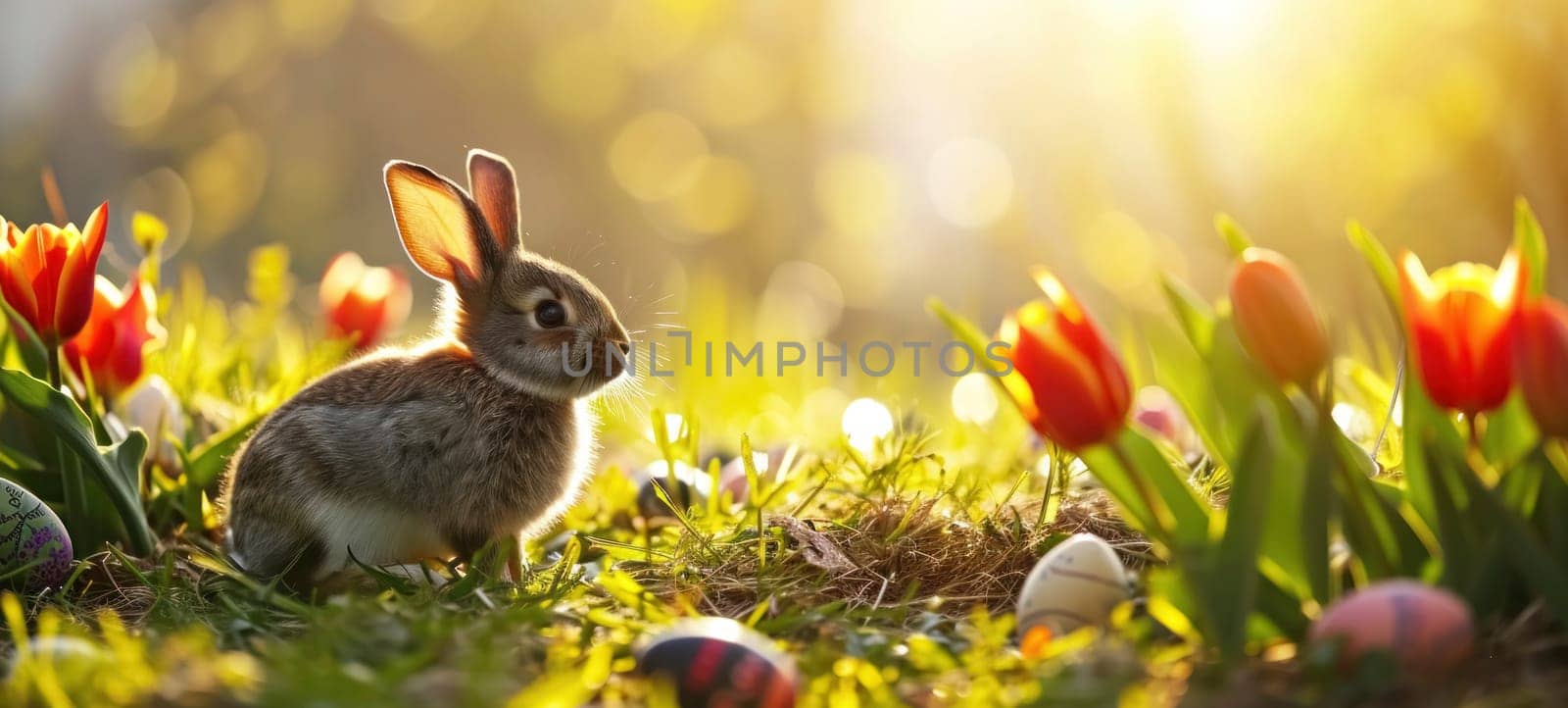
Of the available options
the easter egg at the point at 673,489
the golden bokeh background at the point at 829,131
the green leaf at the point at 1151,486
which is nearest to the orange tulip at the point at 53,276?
the easter egg at the point at 673,489

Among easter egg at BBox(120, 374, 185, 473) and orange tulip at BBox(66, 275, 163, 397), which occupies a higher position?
orange tulip at BBox(66, 275, 163, 397)

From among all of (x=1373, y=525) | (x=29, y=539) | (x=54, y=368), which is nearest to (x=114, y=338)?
(x=54, y=368)

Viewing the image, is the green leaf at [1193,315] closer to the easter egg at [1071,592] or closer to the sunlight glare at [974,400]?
the easter egg at [1071,592]

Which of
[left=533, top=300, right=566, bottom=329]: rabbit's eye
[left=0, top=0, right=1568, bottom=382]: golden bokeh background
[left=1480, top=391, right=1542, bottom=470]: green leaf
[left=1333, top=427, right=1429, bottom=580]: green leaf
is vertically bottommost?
[left=1333, top=427, right=1429, bottom=580]: green leaf

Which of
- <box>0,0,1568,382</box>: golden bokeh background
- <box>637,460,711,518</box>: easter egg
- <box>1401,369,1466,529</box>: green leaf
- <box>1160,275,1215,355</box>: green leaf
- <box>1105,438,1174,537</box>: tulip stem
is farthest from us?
<box>0,0,1568,382</box>: golden bokeh background

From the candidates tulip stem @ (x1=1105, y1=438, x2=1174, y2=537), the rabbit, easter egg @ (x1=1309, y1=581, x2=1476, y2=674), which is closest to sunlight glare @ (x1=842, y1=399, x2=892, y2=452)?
the rabbit

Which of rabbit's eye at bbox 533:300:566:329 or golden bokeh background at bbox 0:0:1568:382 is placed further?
golden bokeh background at bbox 0:0:1568:382

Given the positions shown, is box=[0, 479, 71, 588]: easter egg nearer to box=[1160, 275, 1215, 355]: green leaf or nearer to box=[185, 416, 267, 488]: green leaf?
box=[185, 416, 267, 488]: green leaf

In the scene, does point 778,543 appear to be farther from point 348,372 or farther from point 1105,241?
point 1105,241
